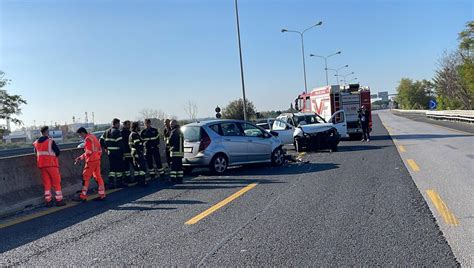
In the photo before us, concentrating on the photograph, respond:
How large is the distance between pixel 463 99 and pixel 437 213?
70323 millimetres

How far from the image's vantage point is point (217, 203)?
849 centimetres

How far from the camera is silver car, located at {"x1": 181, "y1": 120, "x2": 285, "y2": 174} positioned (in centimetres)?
1287

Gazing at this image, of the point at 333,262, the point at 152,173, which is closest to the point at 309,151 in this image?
the point at 152,173

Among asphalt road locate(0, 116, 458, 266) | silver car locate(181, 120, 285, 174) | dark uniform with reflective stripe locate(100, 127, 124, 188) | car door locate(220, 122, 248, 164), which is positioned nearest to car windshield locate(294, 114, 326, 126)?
silver car locate(181, 120, 285, 174)

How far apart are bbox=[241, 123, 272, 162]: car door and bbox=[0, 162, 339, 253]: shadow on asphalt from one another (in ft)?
1.18

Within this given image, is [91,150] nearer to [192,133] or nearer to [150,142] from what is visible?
[150,142]

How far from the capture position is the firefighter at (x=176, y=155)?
461 inches

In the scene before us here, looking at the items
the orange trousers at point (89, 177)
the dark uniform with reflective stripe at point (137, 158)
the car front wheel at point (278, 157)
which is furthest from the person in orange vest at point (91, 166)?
the car front wheel at point (278, 157)

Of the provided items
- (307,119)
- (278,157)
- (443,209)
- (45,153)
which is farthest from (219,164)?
(307,119)

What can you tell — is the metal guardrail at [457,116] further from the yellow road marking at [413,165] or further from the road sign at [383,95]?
the road sign at [383,95]

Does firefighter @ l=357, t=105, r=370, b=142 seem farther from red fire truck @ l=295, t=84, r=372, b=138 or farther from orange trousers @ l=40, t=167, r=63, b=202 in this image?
orange trousers @ l=40, t=167, r=63, b=202

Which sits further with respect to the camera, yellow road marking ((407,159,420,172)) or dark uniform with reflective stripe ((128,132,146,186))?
yellow road marking ((407,159,420,172))

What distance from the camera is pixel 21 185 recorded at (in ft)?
30.5

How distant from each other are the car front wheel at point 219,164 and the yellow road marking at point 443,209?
5932mm
